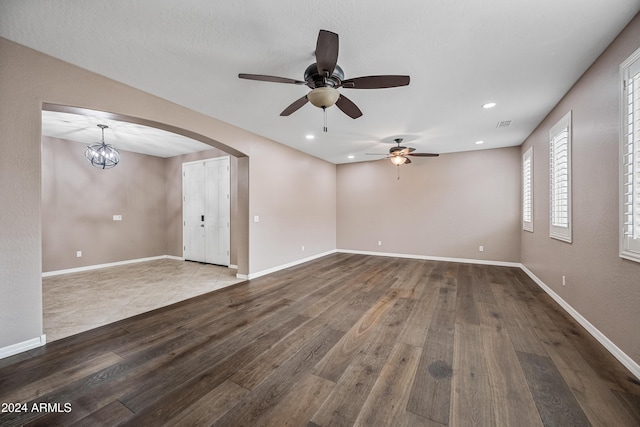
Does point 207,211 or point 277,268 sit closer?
point 277,268

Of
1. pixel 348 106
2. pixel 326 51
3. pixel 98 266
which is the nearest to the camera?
pixel 326 51

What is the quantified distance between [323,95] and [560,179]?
11.4 feet

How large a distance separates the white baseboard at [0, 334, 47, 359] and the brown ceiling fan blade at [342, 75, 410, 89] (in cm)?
371

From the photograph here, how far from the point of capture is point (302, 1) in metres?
1.72

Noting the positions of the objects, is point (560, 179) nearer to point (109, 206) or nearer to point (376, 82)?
point (376, 82)

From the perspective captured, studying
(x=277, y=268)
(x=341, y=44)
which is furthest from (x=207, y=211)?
(x=341, y=44)

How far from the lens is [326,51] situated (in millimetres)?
1806

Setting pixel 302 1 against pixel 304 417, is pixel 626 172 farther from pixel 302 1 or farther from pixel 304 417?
pixel 304 417

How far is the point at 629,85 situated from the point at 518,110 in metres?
1.71

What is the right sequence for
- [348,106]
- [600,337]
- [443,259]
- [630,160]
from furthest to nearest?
[443,259] → [348,106] → [600,337] → [630,160]

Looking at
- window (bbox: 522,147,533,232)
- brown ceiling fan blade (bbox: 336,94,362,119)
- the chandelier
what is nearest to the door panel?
the chandelier

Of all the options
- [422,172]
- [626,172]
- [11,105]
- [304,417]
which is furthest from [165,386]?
[422,172]

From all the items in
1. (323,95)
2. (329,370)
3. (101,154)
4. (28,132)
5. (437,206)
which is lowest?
(329,370)

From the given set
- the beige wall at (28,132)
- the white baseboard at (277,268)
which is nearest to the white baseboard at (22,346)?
the beige wall at (28,132)
